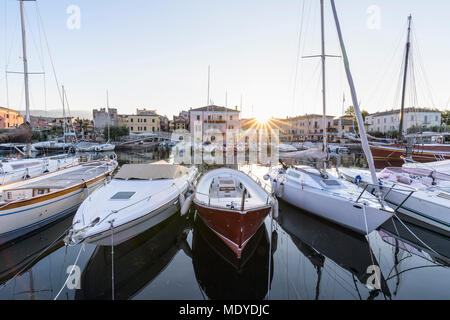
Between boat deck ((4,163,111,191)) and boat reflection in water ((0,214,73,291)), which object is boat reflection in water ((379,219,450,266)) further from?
boat deck ((4,163,111,191))

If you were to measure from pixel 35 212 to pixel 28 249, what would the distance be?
4.18 feet

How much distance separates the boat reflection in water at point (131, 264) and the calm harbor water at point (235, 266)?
0.08 feet

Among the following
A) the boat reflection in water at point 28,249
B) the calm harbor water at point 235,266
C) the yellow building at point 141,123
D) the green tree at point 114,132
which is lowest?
the calm harbor water at point 235,266

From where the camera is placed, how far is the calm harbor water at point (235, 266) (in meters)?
5.09

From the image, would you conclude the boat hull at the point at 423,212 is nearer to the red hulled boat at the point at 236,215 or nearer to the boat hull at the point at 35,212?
the red hulled boat at the point at 236,215

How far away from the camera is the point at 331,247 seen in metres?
7.07

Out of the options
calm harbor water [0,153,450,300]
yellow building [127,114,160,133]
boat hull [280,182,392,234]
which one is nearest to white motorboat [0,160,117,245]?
calm harbor water [0,153,450,300]

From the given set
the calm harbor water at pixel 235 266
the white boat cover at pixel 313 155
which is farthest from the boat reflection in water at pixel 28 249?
the white boat cover at pixel 313 155

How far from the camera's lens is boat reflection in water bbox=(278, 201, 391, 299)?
18.5 ft

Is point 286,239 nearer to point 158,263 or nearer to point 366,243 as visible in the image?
point 366,243

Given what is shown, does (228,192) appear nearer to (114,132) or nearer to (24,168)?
(24,168)

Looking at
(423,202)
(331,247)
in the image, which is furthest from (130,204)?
(423,202)

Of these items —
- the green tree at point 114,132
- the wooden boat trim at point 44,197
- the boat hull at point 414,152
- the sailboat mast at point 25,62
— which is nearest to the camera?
the wooden boat trim at point 44,197

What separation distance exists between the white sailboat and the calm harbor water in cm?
71
